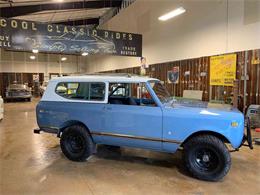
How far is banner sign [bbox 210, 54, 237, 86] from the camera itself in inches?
305

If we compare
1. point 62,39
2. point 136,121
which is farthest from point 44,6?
point 136,121

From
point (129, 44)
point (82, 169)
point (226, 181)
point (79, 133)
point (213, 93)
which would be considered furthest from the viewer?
point (129, 44)

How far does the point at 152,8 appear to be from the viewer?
11.6 meters

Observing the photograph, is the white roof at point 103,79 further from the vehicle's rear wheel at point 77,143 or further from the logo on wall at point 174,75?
the logo on wall at point 174,75

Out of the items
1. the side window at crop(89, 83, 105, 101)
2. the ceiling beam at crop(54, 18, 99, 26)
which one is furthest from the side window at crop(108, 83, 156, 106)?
the ceiling beam at crop(54, 18, 99, 26)

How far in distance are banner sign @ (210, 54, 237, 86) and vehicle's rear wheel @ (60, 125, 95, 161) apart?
591cm

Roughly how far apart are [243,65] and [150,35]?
19.7ft

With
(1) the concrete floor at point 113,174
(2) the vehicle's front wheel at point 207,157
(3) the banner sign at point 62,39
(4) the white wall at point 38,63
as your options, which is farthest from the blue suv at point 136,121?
(4) the white wall at point 38,63

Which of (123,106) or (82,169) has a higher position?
(123,106)

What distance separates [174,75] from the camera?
10.5 metres

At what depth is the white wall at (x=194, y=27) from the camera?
7.33 metres

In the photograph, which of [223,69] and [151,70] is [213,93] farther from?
[151,70]

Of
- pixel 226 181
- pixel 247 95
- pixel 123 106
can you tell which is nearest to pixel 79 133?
pixel 123 106

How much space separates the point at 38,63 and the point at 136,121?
20.7 metres
